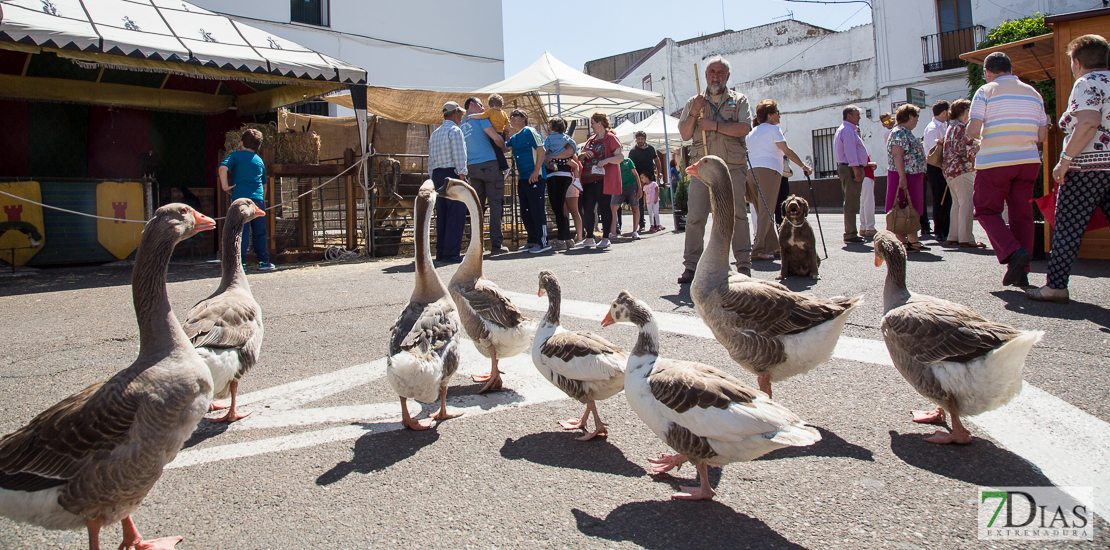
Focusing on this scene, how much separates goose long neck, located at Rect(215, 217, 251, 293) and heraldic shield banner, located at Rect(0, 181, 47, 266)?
7.81m

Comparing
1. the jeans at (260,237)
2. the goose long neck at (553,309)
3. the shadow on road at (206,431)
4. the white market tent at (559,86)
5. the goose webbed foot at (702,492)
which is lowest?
the goose webbed foot at (702,492)

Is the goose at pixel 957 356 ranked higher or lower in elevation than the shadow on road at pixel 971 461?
higher

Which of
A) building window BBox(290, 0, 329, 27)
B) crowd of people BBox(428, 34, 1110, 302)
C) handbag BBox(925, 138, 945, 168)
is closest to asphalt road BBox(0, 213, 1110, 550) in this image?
crowd of people BBox(428, 34, 1110, 302)

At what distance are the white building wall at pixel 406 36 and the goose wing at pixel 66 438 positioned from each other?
20.1 m

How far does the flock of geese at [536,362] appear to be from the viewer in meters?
2.20

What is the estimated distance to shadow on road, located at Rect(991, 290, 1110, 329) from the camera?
16.0ft

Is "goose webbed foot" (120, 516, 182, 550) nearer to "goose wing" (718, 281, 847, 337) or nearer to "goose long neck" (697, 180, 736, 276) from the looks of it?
"goose wing" (718, 281, 847, 337)

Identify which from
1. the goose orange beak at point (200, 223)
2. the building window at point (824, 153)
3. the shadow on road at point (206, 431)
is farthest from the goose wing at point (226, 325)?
the building window at point (824, 153)

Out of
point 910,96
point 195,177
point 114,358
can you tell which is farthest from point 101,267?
point 910,96

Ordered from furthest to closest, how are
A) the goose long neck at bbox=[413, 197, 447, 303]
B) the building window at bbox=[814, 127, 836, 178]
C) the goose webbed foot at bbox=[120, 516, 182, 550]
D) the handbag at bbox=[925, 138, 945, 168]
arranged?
the building window at bbox=[814, 127, 836, 178]
the handbag at bbox=[925, 138, 945, 168]
the goose long neck at bbox=[413, 197, 447, 303]
the goose webbed foot at bbox=[120, 516, 182, 550]

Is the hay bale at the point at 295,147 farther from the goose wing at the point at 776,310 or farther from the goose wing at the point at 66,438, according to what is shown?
the goose wing at the point at 776,310

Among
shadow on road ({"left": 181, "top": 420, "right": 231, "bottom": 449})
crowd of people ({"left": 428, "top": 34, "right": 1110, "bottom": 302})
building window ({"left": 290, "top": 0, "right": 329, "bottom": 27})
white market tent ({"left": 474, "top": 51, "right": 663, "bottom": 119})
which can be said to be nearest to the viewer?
shadow on road ({"left": 181, "top": 420, "right": 231, "bottom": 449})

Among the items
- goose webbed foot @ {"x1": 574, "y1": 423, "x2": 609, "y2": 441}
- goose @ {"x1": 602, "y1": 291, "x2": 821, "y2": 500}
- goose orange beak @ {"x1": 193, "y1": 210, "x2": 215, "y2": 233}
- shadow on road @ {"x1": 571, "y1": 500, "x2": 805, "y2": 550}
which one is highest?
goose orange beak @ {"x1": 193, "y1": 210, "x2": 215, "y2": 233}

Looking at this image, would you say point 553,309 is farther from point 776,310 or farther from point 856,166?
point 856,166
